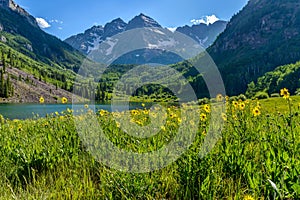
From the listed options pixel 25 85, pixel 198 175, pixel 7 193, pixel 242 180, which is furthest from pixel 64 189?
pixel 25 85

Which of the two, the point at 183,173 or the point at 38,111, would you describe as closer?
the point at 183,173

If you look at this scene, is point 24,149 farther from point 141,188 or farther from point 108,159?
point 141,188

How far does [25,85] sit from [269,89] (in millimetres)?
143957

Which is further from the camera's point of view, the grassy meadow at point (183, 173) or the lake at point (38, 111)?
the lake at point (38, 111)

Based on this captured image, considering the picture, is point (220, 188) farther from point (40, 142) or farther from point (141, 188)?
point (40, 142)

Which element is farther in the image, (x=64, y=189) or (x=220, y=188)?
(x=64, y=189)

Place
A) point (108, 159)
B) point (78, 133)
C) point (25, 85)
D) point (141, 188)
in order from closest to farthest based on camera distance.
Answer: point (141, 188), point (108, 159), point (78, 133), point (25, 85)

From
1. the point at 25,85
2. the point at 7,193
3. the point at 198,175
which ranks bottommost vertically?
the point at 7,193

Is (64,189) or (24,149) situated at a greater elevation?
(24,149)

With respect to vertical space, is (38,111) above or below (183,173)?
below

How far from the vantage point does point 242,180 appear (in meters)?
3.06

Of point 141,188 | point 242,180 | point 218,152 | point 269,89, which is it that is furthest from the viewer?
point 269,89

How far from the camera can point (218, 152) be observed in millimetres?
3312

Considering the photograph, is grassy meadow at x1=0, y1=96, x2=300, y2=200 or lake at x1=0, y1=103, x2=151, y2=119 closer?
grassy meadow at x1=0, y1=96, x2=300, y2=200
